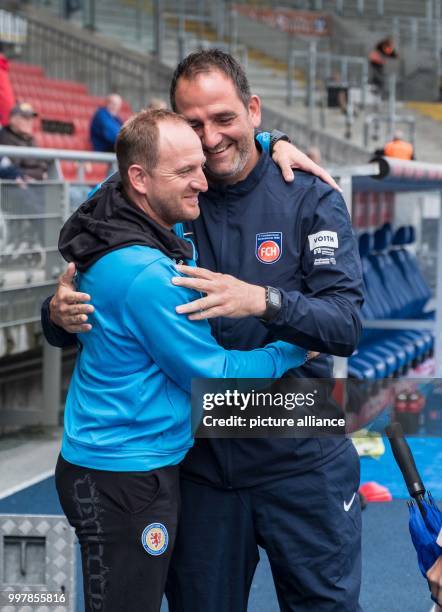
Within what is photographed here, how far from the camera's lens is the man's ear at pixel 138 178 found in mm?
2303

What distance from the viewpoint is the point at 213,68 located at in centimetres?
244

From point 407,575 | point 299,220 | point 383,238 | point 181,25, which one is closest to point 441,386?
point 299,220

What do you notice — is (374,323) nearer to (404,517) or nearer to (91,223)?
(404,517)

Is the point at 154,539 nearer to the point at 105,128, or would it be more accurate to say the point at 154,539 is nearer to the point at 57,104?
the point at 105,128

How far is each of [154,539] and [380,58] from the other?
64.5 ft

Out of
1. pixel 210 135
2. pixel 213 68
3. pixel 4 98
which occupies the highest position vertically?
pixel 213 68

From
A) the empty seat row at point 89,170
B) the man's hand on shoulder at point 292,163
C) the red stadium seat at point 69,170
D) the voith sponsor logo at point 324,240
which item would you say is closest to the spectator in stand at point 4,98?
the empty seat row at point 89,170

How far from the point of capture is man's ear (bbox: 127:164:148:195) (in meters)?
2.30

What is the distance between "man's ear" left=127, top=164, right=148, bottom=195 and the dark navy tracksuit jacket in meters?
0.30

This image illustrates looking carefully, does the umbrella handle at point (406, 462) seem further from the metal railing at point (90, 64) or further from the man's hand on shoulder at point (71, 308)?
the metal railing at point (90, 64)

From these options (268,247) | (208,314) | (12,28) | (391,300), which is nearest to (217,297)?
(208,314)

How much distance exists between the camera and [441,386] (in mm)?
2455

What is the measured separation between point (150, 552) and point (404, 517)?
133 inches

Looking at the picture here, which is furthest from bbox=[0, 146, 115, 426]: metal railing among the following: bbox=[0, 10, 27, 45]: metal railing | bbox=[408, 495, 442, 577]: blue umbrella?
bbox=[0, 10, 27, 45]: metal railing
